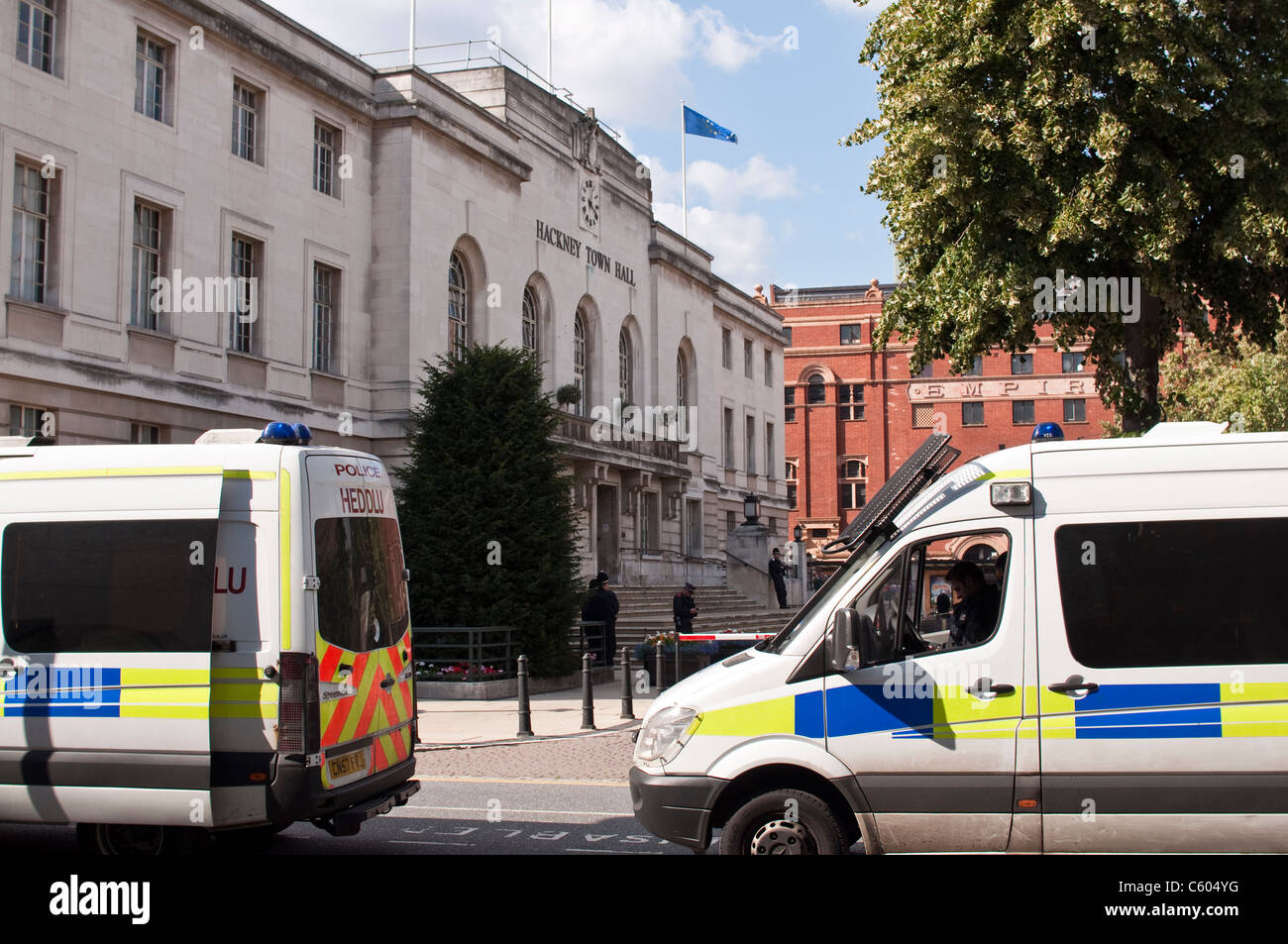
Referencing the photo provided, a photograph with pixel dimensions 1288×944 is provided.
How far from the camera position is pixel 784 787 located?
6418 mm

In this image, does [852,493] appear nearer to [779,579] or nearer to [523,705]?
[779,579]

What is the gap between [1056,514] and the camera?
21.1ft

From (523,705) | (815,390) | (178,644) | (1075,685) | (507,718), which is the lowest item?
(507,718)

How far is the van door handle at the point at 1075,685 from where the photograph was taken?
6.20 metres

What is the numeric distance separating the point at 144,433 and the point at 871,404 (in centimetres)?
5640

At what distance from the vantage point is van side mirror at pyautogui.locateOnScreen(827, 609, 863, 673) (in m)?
6.21

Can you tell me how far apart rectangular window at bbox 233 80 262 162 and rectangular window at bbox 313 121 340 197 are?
1.86 meters

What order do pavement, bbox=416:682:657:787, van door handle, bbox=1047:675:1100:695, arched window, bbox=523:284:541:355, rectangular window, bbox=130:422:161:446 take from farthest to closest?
arched window, bbox=523:284:541:355 → rectangular window, bbox=130:422:161:446 → pavement, bbox=416:682:657:787 → van door handle, bbox=1047:675:1100:695

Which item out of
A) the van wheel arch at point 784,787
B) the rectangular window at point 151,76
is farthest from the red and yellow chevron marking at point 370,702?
the rectangular window at point 151,76

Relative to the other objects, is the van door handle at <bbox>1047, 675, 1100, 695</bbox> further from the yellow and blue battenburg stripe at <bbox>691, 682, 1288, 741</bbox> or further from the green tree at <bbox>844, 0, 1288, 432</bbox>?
the green tree at <bbox>844, 0, 1288, 432</bbox>

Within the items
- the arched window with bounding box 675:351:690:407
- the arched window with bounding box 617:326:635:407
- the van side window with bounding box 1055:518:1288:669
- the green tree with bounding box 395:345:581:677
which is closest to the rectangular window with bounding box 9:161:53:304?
the green tree with bounding box 395:345:581:677

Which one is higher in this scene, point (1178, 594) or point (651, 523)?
point (651, 523)

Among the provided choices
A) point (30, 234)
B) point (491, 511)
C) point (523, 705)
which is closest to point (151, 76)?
point (30, 234)

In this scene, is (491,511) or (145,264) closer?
(491,511)
